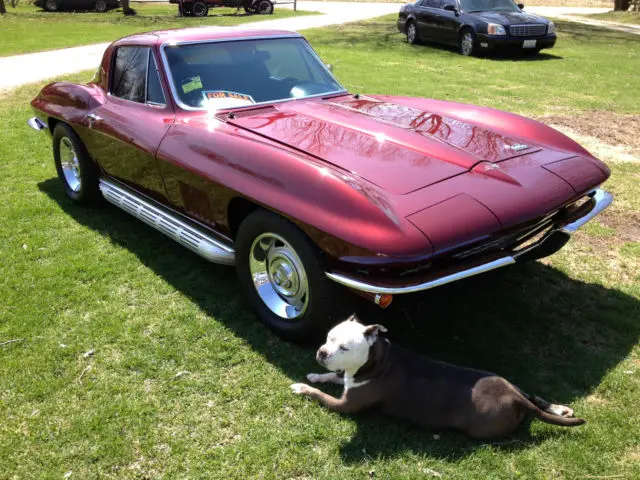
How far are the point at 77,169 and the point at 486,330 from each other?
3870mm

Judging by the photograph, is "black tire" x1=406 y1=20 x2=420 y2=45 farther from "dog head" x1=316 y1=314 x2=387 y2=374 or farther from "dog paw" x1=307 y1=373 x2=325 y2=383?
"dog head" x1=316 y1=314 x2=387 y2=374

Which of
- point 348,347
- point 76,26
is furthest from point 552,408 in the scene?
point 76,26

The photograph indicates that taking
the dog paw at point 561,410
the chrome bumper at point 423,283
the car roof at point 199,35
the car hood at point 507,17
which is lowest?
the dog paw at point 561,410

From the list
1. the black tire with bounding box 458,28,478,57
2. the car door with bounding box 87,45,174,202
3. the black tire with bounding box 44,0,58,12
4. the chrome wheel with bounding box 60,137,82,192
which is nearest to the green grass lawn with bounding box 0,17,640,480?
the chrome wheel with bounding box 60,137,82,192

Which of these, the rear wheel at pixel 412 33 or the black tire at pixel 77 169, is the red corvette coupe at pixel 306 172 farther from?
the rear wheel at pixel 412 33

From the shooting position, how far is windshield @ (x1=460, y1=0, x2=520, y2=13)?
13719 millimetres

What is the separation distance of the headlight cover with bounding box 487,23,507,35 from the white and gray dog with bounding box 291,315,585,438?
12092 millimetres

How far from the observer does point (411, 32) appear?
15.8 meters

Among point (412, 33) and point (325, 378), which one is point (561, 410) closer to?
point (325, 378)

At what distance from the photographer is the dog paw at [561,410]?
2643mm

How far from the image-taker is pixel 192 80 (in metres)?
4.07

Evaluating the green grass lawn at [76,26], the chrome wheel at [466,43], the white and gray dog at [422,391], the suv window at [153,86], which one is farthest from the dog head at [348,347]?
the green grass lawn at [76,26]

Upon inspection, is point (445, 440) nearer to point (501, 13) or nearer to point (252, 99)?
point (252, 99)

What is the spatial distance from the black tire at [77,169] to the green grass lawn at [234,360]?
168mm
